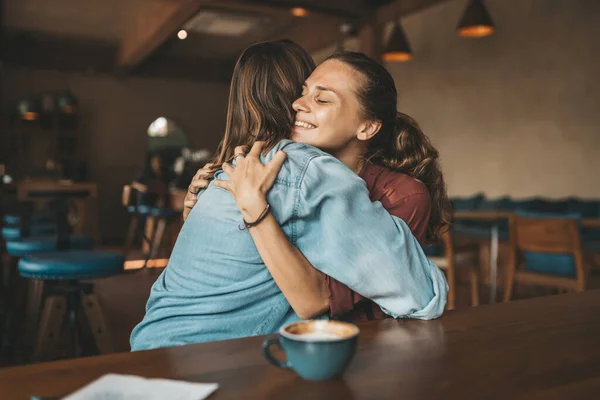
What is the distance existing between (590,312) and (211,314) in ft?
2.38

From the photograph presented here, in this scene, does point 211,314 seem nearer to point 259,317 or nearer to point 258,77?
point 259,317

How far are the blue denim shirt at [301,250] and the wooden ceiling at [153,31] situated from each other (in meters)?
5.25

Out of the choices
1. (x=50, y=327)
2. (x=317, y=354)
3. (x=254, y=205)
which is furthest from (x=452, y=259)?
(x=317, y=354)

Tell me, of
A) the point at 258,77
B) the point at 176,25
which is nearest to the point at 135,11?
the point at 176,25

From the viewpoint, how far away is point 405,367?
79 cm

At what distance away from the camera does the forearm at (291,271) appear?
Answer: 3.43 ft

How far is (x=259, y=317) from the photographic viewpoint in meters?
1.12

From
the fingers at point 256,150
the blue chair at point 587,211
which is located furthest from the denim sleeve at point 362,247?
the blue chair at point 587,211

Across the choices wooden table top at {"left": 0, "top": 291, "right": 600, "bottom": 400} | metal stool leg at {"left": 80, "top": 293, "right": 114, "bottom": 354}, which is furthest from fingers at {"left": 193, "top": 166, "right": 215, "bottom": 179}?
metal stool leg at {"left": 80, "top": 293, "right": 114, "bottom": 354}

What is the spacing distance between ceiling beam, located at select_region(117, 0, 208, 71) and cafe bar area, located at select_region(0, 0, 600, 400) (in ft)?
0.20

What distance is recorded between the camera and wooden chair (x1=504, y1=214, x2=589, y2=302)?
11.3 ft

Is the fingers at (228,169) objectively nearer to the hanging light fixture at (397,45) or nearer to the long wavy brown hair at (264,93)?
the long wavy brown hair at (264,93)

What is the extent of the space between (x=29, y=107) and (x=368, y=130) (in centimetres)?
857

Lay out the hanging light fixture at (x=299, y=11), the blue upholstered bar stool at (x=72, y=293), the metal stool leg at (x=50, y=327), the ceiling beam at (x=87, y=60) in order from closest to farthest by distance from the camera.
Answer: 1. the blue upholstered bar stool at (x=72, y=293)
2. the metal stool leg at (x=50, y=327)
3. the hanging light fixture at (x=299, y=11)
4. the ceiling beam at (x=87, y=60)
